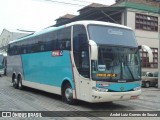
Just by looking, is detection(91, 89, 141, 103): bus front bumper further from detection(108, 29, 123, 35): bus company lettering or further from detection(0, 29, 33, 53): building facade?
detection(0, 29, 33, 53): building facade

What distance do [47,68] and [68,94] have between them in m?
2.94

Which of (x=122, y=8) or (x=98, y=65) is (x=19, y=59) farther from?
(x=122, y=8)

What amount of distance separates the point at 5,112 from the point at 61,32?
16.5 feet

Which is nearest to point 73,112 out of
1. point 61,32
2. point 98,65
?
point 98,65

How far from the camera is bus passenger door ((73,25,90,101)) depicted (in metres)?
12.2

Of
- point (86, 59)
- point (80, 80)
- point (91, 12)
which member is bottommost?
point (80, 80)

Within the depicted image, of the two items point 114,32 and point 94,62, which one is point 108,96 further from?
point 114,32

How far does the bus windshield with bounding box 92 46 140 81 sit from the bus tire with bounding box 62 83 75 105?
6.97 feet

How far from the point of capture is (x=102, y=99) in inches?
465

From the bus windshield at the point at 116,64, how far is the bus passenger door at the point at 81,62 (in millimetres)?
472

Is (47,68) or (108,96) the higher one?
(47,68)

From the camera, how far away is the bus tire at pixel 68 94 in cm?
1348

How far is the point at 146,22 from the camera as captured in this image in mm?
34250

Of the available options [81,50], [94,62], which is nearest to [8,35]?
[81,50]
